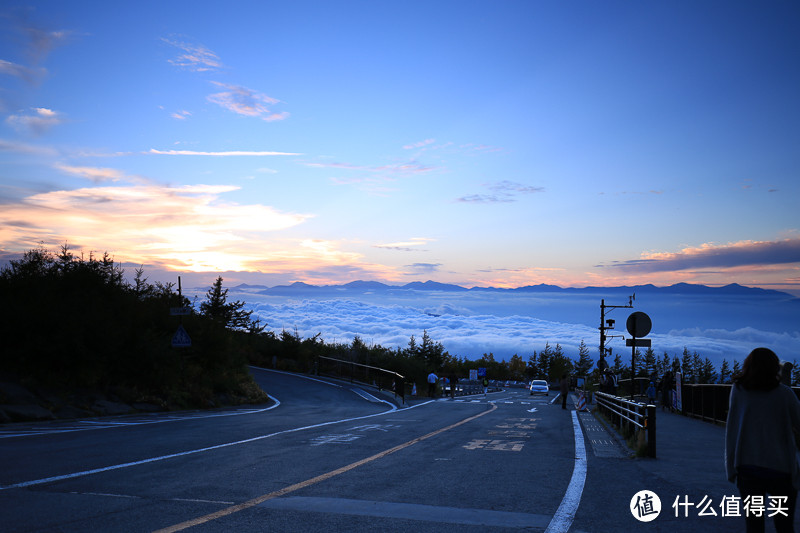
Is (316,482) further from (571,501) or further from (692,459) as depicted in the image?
(692,459)

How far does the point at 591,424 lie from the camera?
19344 mm

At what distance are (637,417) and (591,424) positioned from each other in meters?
7.14

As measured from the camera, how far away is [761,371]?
16.5 ft

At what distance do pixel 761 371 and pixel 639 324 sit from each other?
13.2 meters

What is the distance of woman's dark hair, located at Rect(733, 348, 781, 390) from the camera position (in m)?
4.98

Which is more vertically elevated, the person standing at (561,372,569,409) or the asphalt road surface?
the asphalt road surface

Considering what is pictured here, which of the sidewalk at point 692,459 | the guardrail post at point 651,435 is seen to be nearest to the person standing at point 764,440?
the sidewalk at point 692,459

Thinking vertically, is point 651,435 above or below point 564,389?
above

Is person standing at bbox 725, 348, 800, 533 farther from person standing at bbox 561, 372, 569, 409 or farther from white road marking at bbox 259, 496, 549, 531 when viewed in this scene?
person standing at bbox 561, 372, 569, 409

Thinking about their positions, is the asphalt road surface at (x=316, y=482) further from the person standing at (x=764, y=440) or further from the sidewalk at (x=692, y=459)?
the person standing at (x=764, y=440)

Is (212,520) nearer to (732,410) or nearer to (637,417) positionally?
(732,410)

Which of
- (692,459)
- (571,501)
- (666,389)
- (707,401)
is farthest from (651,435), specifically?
(666,389)

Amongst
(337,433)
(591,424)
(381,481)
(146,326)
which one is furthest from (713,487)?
(146,326)

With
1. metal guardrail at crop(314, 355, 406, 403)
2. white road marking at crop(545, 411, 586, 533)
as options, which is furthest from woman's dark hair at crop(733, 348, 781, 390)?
metal guardrail at crop(314, 355, 406, 403)
